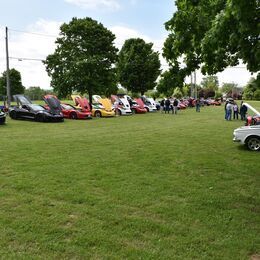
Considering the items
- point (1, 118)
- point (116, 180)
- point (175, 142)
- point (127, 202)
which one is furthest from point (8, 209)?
point (1, 118)

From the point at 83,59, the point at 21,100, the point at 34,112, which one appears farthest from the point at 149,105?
the point at 34,112

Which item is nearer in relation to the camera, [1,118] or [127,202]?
[127,202]

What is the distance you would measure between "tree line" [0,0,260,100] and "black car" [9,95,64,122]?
8.90m

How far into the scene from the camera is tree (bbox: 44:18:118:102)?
33.8 m

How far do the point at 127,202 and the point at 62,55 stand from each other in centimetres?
3074

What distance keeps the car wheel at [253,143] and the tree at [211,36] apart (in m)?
4.79

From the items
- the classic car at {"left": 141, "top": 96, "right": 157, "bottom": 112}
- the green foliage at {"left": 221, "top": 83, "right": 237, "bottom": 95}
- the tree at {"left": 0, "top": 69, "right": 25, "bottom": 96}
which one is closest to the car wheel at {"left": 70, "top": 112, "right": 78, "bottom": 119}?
the classic car at {"left": 141, "top": 96, "right": 157, "bottom": 112}

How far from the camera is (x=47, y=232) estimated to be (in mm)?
4652

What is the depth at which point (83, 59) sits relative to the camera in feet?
111

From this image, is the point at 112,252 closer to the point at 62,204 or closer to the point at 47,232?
the point at 47,232

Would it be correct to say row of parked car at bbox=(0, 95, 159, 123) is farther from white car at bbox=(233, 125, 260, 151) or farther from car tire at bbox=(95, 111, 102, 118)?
white car at bbox=(233, 125, 260, 151)

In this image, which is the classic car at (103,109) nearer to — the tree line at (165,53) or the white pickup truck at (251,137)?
the tree line at (165,53)

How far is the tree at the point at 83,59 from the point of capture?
33.8 metres

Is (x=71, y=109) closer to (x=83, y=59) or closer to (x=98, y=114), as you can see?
(x=98, y=114)
